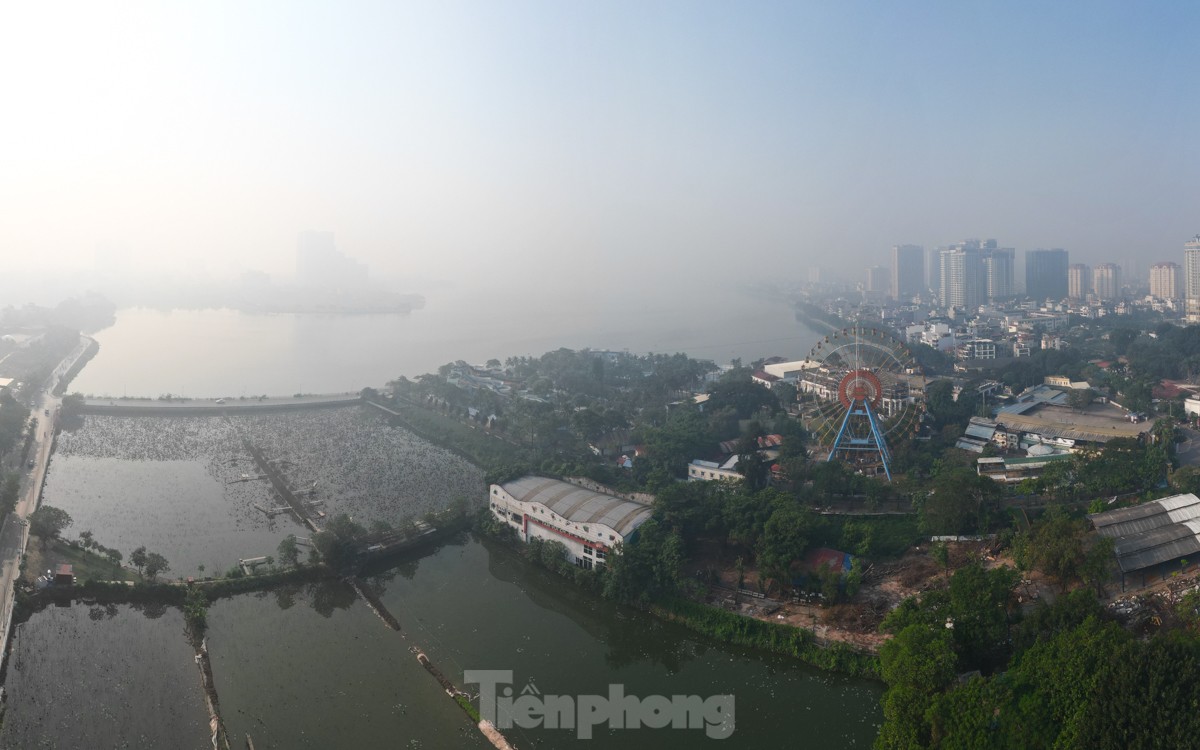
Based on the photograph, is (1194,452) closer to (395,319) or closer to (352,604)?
(352,604)

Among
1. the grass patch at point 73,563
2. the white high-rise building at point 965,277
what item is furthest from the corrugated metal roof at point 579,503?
the white high-rise building at point 965,277

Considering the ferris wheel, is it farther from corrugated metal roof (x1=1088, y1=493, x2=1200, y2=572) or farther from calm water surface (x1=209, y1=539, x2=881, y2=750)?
calm water surface (x1=209, y1=539, x2=881, y2=750)

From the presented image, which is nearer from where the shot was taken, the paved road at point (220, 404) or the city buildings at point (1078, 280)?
the paved road at point (220, 404)

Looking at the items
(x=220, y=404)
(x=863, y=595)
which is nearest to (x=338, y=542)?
(x=863, y=595)

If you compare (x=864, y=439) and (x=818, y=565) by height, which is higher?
(x=864, y=439)

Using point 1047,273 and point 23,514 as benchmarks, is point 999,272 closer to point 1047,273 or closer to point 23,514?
point 1047,273

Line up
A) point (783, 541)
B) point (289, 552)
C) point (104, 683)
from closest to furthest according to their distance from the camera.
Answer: point (104, 683) → point (783, 541) → point (289, 552)

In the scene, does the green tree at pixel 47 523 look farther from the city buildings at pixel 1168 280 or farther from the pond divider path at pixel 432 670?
the city buildings at pixel 1168 280
